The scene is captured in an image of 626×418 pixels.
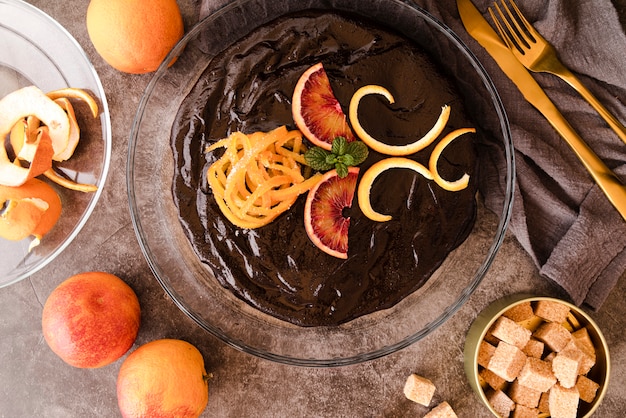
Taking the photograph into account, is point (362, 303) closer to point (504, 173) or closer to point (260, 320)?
point (260, 320)

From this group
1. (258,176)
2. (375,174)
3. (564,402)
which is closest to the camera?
(258,176)

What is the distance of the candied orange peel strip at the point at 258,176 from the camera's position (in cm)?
222

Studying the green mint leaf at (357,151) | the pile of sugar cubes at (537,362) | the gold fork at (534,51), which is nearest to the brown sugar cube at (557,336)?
the pile of sugar cubes at (537,362)

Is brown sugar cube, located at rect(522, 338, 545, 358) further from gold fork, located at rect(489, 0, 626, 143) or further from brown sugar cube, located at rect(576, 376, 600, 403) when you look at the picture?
gold fork, located at rect(489, 0, 626, 143)

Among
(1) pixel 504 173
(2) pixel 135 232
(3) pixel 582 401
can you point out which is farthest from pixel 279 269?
(3) pixel 582 401

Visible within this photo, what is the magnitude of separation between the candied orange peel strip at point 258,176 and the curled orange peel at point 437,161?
21.0 inches

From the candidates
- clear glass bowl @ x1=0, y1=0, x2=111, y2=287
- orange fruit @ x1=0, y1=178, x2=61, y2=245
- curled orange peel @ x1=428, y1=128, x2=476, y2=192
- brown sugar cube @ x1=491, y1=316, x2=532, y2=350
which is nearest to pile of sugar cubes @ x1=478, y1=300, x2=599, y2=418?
brown sugar cube @ x1=491, y1=316, x2=532, y2=350

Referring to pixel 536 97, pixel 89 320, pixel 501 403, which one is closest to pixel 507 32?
pixel 536 97

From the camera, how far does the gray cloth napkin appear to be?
2607 mm

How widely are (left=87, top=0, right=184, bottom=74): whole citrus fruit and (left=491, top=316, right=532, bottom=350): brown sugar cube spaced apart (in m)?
2.13

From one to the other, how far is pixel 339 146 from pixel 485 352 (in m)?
1.32

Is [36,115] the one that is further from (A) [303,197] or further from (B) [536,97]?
(B) [536,97]

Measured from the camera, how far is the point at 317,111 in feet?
7.75

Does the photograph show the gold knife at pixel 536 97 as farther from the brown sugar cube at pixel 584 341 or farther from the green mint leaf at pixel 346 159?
Result: the green mint leaf at pixel 346 159
